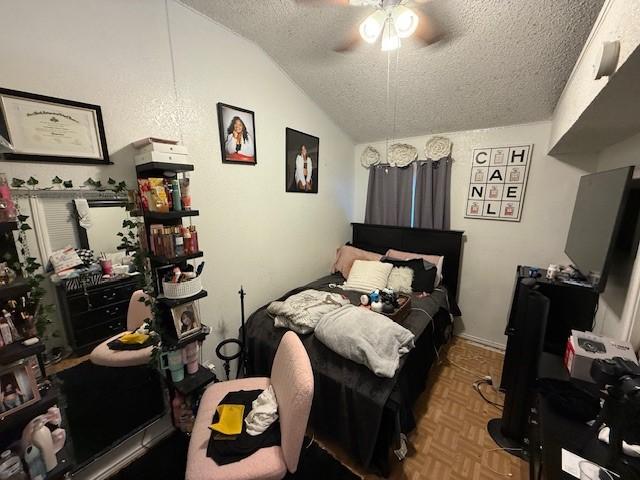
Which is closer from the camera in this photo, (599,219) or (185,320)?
(599,219)

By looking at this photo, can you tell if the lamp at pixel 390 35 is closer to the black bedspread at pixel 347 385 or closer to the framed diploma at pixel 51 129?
the framed diploma at pixel 51 129

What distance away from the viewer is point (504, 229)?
2.53 metres

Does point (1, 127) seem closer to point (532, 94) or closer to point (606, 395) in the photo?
point (606, 395)

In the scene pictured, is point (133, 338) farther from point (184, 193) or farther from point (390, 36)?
point (390, 36)

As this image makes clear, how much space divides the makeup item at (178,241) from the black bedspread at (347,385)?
0.90 metres

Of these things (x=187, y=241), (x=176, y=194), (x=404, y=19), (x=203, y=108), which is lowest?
(x=187, y=241)

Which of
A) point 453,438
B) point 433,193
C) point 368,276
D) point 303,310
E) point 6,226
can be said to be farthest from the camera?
point 433,193

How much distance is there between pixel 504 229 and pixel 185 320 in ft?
9.48

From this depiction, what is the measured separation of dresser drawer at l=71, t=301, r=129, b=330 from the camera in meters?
1.26

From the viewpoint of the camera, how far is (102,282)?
52.5 inches

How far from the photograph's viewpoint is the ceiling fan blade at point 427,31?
1.40 m

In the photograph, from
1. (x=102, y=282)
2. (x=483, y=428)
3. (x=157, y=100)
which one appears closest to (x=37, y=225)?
(x=102, y=282)

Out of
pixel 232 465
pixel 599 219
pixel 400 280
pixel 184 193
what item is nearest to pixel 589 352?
pixel 599 219

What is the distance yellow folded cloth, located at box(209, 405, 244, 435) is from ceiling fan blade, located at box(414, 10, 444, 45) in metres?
2.23
